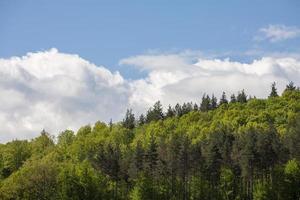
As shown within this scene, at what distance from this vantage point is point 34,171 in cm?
13875

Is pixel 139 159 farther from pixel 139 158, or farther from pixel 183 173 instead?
pixel 183 173

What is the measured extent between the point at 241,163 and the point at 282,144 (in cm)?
1286

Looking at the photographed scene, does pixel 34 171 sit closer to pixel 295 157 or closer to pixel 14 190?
pixel 14 190

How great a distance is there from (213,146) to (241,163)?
8.42 metres

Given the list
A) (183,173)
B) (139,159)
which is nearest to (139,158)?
(139,159)

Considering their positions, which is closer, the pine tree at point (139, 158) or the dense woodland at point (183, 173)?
the dense woodland at point (183, 173)

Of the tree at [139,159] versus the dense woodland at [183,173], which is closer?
the dense woodland at [183,173]

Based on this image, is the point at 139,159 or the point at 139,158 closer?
the point at 139,159

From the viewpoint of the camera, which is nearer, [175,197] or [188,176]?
[175,197]

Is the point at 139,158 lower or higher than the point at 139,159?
higher

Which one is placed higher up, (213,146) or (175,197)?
(213,146)

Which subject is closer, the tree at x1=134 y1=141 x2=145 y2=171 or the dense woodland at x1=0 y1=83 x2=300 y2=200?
the dense woodland at x1=0 y1=83 x2=300 y2=200

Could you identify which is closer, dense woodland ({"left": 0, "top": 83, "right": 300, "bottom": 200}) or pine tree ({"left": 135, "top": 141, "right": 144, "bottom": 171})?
dense woodland ({"left": 0, "top": 83, "right": 300, "bottom": 200})

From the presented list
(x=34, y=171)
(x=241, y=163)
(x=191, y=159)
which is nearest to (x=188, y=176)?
(x=191, y=159)
